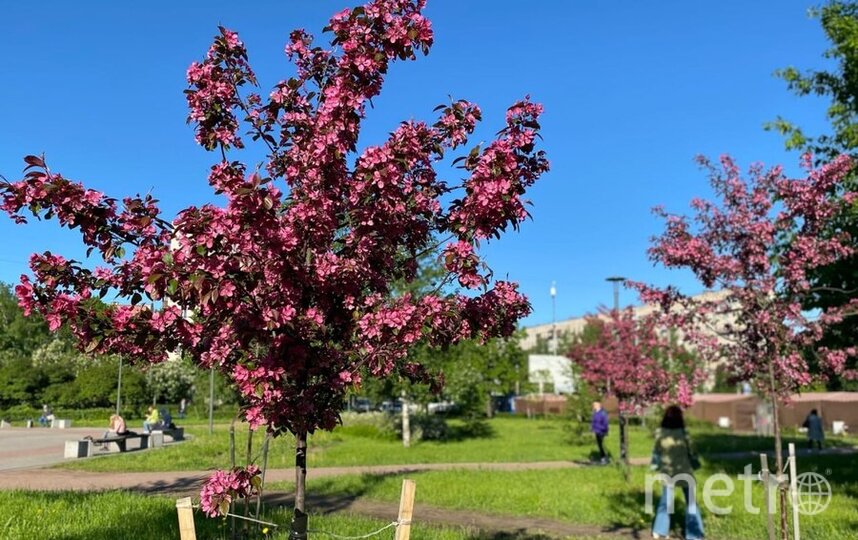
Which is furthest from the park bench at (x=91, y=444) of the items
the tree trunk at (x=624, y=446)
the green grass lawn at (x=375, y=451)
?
the tree trunk at (x=624, y=446)

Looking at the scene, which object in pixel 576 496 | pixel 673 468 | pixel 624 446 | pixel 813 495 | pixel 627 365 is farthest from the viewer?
pixel 627 365

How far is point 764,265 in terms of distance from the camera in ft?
30.8

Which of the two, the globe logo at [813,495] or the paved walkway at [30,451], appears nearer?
the globe logo at [813,495]

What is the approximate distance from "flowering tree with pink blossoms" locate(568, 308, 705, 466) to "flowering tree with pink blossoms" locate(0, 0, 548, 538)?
1049 centimetres

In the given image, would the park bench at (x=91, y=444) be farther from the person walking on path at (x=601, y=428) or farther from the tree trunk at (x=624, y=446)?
the tree trunk at (x=624, y=446)

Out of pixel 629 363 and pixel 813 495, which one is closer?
pixel 813 495

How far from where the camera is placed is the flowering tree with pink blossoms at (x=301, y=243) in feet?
10.9

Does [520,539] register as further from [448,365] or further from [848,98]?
[448,365]

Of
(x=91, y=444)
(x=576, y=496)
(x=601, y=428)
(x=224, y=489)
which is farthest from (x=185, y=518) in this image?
(x=91, y=444)

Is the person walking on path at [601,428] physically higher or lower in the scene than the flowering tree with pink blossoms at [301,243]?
lower

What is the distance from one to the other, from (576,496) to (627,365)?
266 inches

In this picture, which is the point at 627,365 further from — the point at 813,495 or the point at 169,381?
the point at 169,381

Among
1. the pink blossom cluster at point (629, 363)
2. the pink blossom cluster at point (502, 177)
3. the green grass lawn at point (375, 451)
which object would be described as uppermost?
the pink blossom cluster at point (502, 177)

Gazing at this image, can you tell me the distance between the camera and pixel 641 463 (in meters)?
17.6
